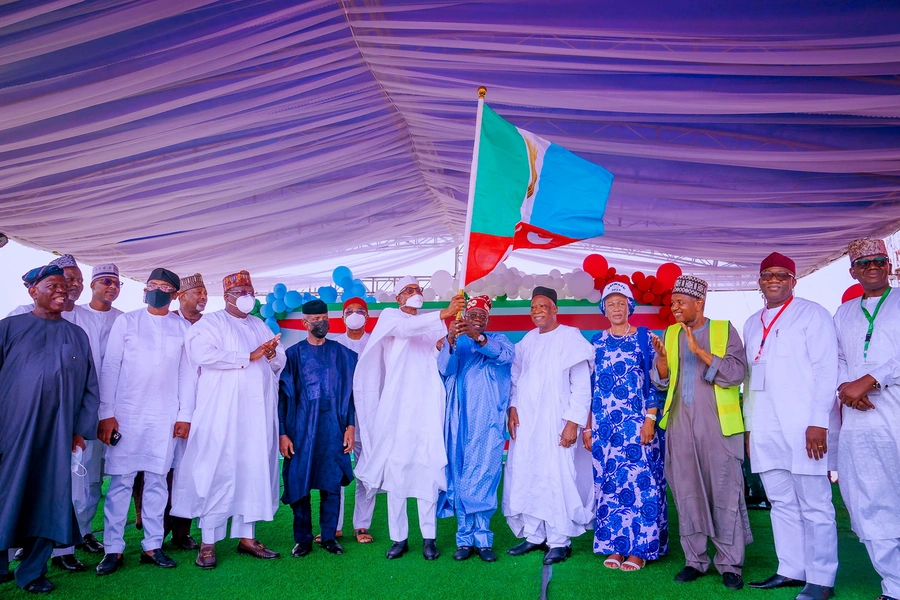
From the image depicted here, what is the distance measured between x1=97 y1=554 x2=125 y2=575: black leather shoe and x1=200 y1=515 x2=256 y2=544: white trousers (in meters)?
0.48

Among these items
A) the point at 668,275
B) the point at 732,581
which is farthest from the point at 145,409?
the point at 668,275

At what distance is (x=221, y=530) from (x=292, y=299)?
4728mm

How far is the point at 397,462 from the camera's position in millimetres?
4480

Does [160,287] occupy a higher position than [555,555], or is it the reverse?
[160,287]

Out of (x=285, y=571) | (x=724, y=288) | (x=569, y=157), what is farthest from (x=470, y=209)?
(x=724, y=288)

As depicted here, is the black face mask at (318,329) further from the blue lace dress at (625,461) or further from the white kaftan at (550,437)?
the blue lace dress at (625,461)

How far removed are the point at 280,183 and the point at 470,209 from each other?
495 centimetres

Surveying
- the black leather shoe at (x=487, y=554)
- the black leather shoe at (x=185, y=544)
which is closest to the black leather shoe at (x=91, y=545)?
the black leather shoe at (x=185, y=544)

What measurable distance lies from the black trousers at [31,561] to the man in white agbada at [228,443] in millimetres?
780

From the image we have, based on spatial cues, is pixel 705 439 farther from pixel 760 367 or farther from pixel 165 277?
pixel 165 277

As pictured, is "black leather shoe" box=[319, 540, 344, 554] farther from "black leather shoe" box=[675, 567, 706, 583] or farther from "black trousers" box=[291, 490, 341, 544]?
"black leather shoe" box=[675, 567, 706, 583]

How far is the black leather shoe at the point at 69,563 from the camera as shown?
13.5 ft

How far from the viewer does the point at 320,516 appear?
4648 mm

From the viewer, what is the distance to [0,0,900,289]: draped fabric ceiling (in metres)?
4.80
